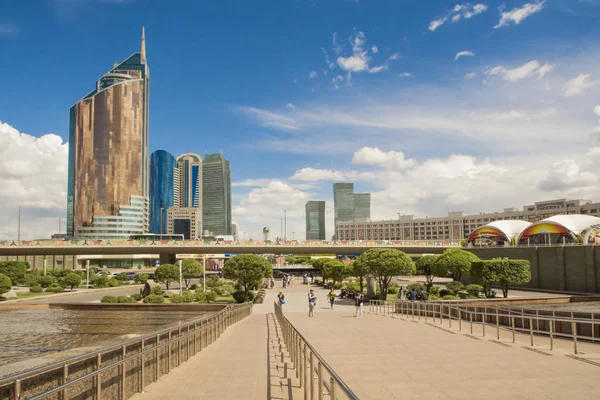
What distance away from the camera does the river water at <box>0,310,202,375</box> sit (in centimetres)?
1962

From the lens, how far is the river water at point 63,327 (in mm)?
19625

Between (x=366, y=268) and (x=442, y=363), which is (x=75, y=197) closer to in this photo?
(x=366, y=268)

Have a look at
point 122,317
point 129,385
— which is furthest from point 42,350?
point 129,385

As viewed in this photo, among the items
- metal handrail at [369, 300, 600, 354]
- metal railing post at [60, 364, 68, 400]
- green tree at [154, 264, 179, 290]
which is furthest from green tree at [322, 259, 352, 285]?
metal railing post at [60, 364, 68, 400]

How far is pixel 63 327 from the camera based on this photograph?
25844 millimetres

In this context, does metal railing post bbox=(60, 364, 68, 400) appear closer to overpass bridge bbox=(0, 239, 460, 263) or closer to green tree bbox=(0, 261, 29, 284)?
green tree bbox=(0, 261, 29, 284)

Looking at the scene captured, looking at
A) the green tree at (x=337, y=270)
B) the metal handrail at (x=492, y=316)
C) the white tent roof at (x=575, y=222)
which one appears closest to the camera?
the metal handrail at (x=492, y=316)

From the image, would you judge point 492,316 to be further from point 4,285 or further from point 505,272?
point 4,285

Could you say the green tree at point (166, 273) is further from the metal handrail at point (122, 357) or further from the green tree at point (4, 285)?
the metal handrail at point (122, 357)

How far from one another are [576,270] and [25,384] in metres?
45.1

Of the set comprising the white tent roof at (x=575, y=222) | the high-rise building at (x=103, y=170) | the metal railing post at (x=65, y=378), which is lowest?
the metal railing post at (x=65, y=378)

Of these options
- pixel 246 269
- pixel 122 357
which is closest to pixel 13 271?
pixel 246 269

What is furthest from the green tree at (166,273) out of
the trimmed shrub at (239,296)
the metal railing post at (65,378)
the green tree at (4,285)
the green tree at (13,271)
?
the metal railing post at (65,378)

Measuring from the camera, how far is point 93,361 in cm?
634
